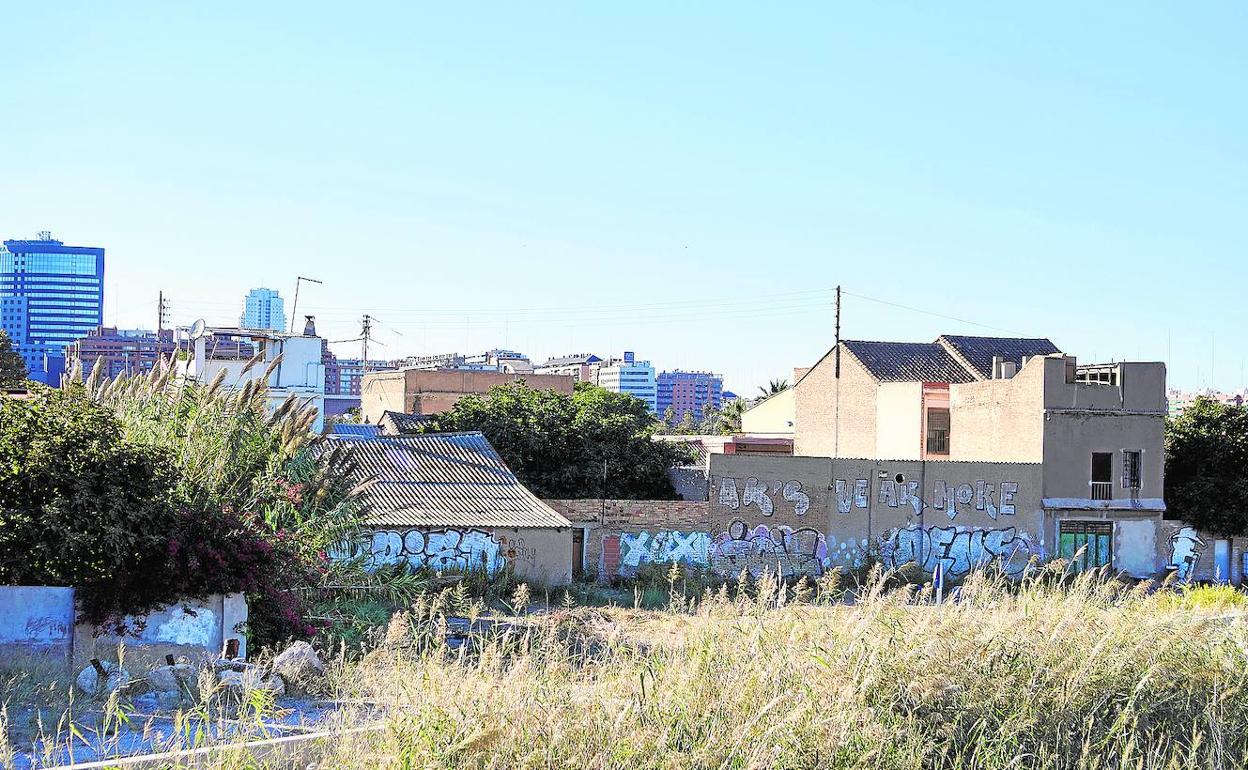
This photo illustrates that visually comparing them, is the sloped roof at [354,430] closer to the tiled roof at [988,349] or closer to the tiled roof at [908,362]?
the tiled roof at [908,362]

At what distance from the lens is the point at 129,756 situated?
668 cm

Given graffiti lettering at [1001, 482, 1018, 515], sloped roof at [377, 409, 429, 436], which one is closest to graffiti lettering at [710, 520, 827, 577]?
graffiti lettering at [1001, 482, 1018, 515]

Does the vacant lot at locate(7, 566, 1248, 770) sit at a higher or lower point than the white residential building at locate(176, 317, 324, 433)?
lower

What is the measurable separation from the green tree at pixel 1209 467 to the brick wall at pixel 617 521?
14.6 metres

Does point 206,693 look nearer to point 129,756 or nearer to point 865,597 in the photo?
point 129,756

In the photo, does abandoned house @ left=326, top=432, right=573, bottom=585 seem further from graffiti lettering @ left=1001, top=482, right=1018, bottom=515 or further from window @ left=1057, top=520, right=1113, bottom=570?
window @ left=1057, top=520, right=1113, bottom=570

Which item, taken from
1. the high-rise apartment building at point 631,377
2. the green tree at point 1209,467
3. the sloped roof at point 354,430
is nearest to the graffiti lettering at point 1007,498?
the green tree at point 1209,467

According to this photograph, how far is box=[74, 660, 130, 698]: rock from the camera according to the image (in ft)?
32.9

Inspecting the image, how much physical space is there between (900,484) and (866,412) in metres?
10.0

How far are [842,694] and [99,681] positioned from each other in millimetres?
6757

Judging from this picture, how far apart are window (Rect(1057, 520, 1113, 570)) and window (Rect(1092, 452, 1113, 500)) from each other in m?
0.85

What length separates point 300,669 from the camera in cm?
1059

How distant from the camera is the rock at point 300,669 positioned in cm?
1032

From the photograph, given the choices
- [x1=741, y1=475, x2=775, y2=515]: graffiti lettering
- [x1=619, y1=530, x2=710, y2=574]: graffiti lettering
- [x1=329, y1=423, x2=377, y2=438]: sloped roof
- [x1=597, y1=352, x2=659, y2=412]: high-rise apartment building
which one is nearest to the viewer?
[x1=619, y1=530, x2=710, y2=574]: graffiti lettering
